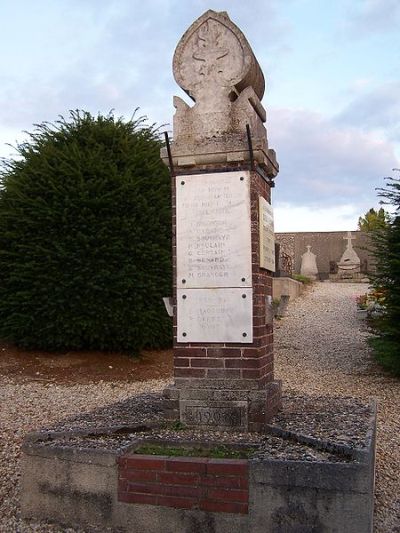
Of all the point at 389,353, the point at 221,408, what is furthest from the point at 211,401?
the point at 389,353

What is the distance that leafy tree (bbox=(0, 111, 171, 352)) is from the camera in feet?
33.1

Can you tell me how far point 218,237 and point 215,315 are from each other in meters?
0.61

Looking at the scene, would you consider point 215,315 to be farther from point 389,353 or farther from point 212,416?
point 389,353

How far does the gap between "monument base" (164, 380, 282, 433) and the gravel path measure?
42.6 inches

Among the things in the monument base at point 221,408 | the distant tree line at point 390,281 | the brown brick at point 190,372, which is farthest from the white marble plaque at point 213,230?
the distant tree line at point 390,281

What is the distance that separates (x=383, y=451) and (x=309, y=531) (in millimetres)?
2587

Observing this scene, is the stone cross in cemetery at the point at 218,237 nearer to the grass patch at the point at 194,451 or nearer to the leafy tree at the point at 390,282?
the grass patch at the point at 194,451

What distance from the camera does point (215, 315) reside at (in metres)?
4.88

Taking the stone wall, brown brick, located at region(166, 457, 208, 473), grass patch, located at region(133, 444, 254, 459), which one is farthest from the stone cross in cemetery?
the stone wall

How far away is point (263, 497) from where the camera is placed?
372cm

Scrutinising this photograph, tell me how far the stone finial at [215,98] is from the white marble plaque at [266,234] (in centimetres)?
37

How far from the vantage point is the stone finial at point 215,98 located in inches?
195

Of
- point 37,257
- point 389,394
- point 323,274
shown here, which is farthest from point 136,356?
point 323,274

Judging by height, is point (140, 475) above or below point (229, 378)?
below
